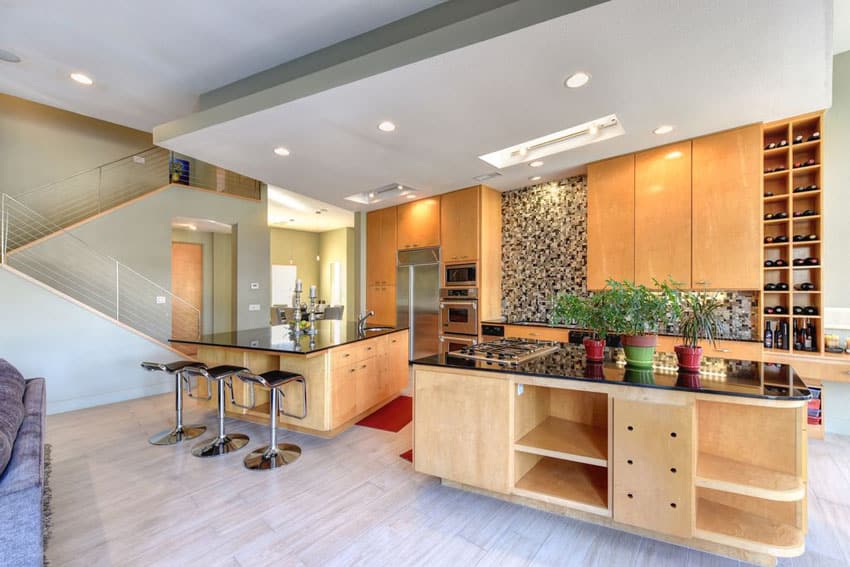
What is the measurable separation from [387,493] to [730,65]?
3422 mm

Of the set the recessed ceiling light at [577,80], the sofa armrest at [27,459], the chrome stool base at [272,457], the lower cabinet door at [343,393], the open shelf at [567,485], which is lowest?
the chrome stool base at [272,457]

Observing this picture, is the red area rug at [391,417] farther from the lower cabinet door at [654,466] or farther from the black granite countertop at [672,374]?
the lower cabinet door at [654,466]

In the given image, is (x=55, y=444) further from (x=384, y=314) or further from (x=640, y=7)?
(x=640, y=7)

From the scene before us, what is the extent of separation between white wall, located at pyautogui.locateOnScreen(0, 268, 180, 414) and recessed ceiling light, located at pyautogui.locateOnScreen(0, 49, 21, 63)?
215 cm

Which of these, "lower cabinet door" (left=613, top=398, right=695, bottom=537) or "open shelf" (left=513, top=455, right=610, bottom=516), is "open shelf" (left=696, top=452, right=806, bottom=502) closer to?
"lower cabinet door" (left=613, top=398, right=695, bottom=537)

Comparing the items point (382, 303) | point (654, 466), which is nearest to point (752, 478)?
point (654, 466)

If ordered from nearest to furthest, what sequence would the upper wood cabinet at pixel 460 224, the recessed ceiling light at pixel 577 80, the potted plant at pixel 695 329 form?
the potted plant at pixel 695 329 → the recessed ceiling light at pixel 577 80 → the upper wood cabinet at pixel 460 224

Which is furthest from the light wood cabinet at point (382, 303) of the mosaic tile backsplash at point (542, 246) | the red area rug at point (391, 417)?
the red area rug at point (391, 417)

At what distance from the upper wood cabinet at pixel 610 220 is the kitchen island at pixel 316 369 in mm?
2439

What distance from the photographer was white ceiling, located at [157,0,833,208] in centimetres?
193

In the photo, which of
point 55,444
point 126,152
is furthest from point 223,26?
point 126,152

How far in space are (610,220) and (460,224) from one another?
73.8 inches

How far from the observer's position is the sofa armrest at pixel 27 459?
1.24 meters

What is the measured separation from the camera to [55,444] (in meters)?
3.14
